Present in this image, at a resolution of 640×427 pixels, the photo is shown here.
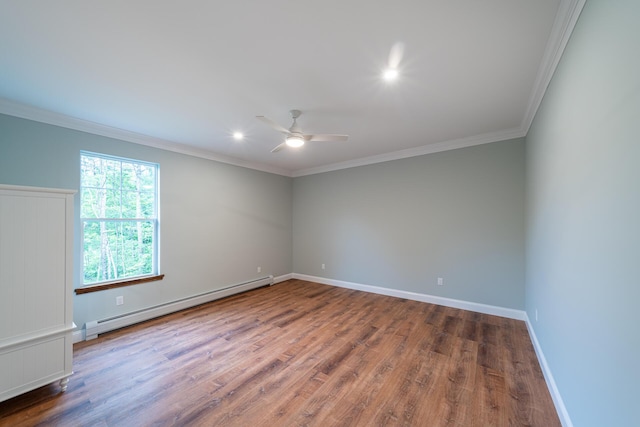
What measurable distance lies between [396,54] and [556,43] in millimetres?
1104

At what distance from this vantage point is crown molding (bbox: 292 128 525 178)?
3.49 metres

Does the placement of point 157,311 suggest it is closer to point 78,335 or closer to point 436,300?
point 78,335

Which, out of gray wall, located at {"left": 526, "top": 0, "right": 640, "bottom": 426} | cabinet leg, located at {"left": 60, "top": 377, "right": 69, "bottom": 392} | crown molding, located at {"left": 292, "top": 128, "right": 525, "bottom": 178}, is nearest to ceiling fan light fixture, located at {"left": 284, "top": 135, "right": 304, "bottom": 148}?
gray wall, located at {"left": 526, "top": 0, "right": 640, "bottom": 426}

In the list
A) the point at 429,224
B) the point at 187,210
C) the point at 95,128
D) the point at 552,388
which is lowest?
the point at 552,388

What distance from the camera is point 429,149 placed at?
13.5ft

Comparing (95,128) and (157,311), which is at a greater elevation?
(95,128)

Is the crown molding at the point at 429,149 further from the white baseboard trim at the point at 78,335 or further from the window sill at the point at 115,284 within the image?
the white baseboard trim at the point at 78,335

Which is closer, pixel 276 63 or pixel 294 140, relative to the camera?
pixel 276 63

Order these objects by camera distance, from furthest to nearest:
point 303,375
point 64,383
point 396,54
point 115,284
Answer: point 115,284, point 303,375, point 64,383, point 396,54

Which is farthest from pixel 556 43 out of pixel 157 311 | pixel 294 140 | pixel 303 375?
pixel 157 311

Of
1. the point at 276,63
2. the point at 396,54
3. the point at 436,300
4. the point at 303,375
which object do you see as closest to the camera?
the point at 396,54

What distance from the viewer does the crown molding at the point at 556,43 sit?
1437 mm

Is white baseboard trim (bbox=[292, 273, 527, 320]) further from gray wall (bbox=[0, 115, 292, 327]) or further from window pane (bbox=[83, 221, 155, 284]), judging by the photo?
window pane (bbox=[83, 221, 155, 284])

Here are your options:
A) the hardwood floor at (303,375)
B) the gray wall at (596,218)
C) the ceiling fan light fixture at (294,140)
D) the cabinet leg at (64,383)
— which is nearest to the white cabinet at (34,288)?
the cabinet leg at (64,383)
